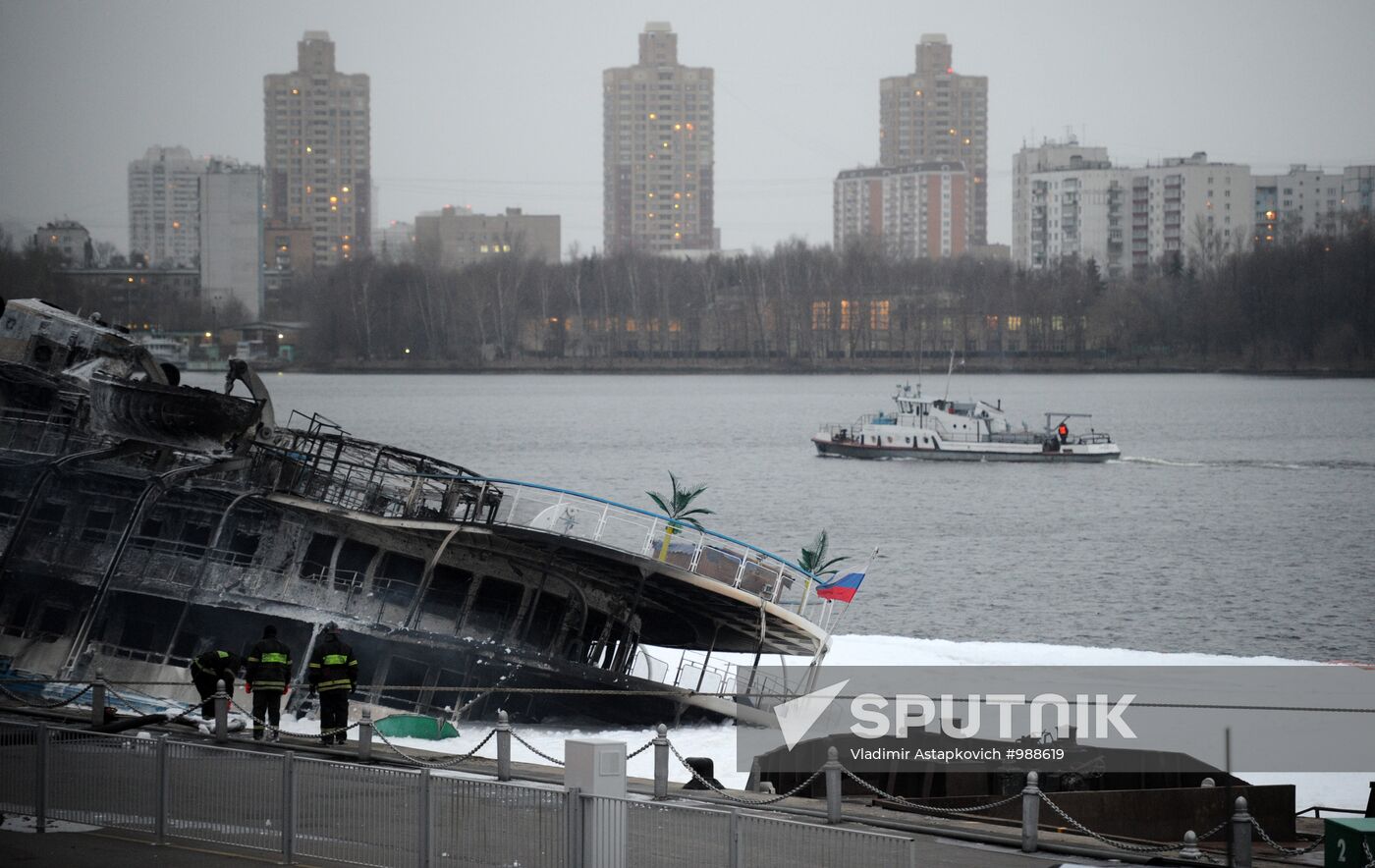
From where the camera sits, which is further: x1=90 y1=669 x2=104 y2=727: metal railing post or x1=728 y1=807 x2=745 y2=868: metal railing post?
x1=90 y1=669 x2=104 y2=727: metal railing post

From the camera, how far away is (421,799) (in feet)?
43.1

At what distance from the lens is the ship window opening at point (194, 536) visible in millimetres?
28266

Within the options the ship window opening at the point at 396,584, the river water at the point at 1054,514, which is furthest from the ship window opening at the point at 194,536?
the river water at the point at 1054,514

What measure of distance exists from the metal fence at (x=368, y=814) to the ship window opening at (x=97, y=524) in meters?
13.9

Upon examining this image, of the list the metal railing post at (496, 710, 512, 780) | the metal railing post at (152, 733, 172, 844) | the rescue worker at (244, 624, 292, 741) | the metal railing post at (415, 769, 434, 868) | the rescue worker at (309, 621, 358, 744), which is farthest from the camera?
the rescue worker at (244, 624, 292, 741)

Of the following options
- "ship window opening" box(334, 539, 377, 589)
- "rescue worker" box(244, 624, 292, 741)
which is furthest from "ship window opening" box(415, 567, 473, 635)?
"rescue worker" box(244, 624, 292, 741)

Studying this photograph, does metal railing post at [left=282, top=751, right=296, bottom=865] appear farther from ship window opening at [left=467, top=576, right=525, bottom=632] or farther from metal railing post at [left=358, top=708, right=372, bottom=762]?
ship window opening at [left=467, top=576, right=525, bottom=632]

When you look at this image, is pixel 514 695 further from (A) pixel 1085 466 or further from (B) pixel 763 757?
(A) pixel 1085 466

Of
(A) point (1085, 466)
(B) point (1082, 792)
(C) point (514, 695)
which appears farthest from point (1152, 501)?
(B) point (1082, 792)

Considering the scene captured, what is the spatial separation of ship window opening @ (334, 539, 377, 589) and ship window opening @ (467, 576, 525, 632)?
2133mm

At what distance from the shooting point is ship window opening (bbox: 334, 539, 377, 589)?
92.5ft

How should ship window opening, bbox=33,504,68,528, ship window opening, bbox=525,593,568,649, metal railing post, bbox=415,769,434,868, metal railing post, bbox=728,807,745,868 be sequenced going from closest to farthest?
metal railing post, bbox=728,807,745,868
metal railing post, bbox=415,769,434,868
ship window opening, bbox=525,593,568,649
ship window opening, bbox=33,504,68,528

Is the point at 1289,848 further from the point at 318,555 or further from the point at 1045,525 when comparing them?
the point at 1045,525

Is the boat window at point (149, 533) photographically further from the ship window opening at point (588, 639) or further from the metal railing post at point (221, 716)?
the metal railing post at point (221, 716)
